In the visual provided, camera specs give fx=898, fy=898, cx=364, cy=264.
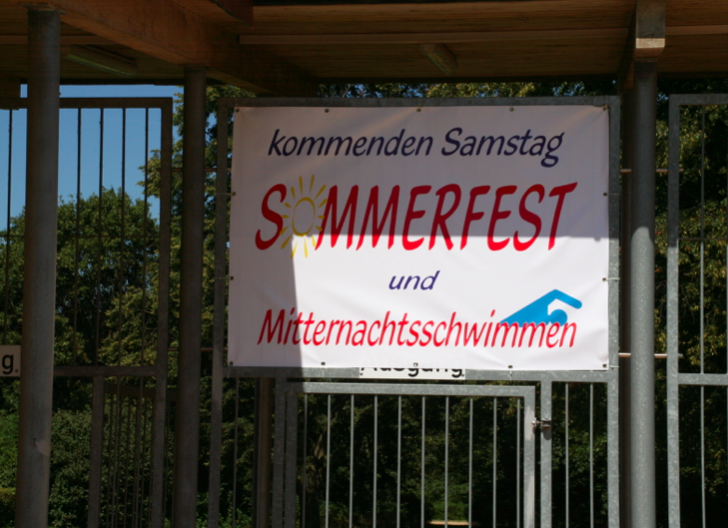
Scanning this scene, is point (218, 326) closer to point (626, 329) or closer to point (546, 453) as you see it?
point (546, 453)

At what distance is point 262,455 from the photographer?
6199 mm

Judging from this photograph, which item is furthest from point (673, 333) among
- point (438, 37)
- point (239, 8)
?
point (239, 8)

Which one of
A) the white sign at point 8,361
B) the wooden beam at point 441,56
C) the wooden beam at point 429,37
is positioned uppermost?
the wooden beam at point 441,56

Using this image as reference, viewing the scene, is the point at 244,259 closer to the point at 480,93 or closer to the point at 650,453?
the point at 650,453

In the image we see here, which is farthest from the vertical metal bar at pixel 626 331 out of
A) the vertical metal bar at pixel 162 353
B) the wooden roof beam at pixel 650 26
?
the vertical metal bar at pixel 162 353

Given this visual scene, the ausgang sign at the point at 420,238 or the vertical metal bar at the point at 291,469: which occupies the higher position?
the ausgang sign at the point at 420,238

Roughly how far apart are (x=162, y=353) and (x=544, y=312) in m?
2.50

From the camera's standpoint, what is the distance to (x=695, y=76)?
7227 mm

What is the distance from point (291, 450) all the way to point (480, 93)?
571 inches

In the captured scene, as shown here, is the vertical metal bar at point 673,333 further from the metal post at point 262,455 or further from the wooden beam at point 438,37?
the metal post at point 262,455

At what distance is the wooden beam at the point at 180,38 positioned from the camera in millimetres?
4512

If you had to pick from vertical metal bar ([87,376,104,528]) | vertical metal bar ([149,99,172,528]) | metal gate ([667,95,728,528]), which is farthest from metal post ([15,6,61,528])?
metal gate ([667,95,728,528])

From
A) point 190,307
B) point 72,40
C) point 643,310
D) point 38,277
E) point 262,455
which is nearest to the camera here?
point 38,277

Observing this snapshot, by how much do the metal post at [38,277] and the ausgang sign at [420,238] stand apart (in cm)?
156
